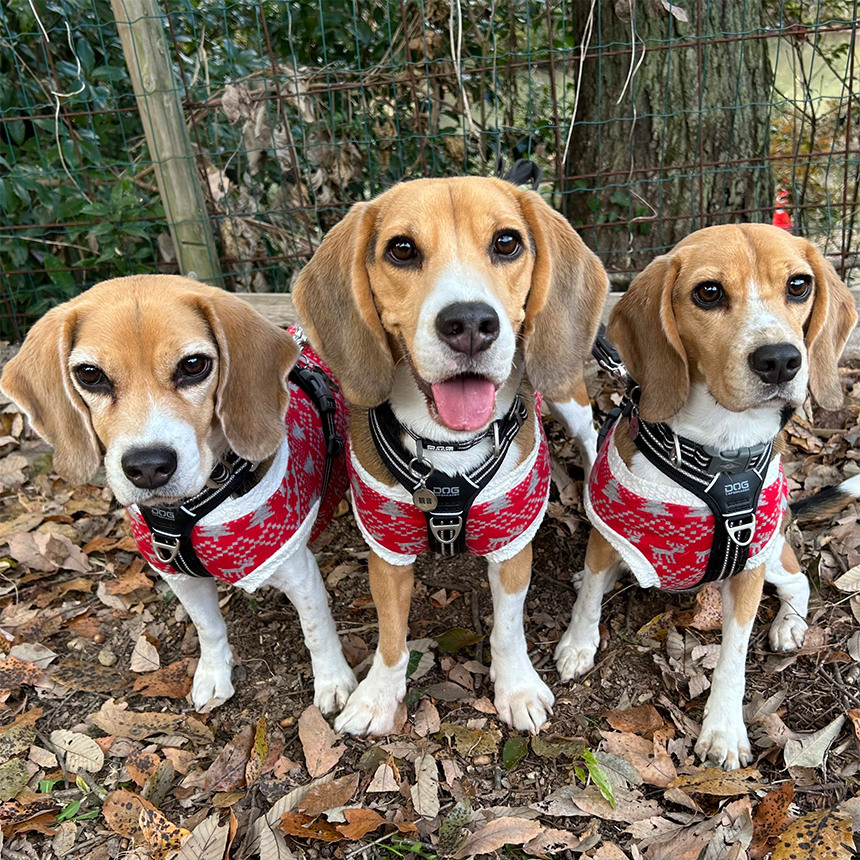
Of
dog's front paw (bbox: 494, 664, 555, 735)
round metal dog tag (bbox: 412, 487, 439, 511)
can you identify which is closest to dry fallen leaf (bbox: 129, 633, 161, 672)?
dog's front paw (bbox: 494, 664, 555, 735)

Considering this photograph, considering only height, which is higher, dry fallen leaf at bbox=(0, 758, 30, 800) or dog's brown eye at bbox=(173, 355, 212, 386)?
dog's brown eye at bbox=(173, 355, 212, 386)

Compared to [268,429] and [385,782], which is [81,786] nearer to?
[385,782]

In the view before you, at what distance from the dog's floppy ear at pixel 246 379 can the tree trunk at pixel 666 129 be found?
2.68 m

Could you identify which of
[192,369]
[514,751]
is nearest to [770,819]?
[514,751]

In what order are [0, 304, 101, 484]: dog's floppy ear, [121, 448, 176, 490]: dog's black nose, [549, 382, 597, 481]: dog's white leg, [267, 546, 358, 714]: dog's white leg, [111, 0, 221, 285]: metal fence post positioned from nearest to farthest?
[121, 448, 176, 490]: dog's black nose → [0, 304, 101, 484]: dog's floppy ear → [267, 546, 358, 714]: dog's white leg → [549, 382, 597, 481]: dog's white leg → [111, 0, 221, 285]: metal fence post

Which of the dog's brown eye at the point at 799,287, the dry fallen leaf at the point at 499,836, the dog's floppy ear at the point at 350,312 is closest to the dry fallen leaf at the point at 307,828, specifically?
the dry fallen leaf at the point at 499,836

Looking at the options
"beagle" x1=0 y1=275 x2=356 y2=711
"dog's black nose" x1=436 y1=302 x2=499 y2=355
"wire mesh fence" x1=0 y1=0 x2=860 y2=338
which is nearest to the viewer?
"dog's black nose" x1=436 y1=302 x2=499 y2=355

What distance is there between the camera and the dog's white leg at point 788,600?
3.21 meters

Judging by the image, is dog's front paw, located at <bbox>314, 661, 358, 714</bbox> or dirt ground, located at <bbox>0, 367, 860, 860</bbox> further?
dog's front paw, located at <bbox>314, 661, 358, 714</bbox>

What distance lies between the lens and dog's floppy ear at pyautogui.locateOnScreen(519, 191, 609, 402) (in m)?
2.67

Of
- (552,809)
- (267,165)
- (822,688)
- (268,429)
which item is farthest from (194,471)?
(267,165)

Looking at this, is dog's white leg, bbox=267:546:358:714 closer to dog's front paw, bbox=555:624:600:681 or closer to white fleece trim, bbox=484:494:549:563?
white fleece trim, bbox=484:494:549:563

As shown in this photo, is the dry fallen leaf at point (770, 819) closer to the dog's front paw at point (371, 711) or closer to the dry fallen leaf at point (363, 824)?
the dry fallen leaf at point (363, 824)

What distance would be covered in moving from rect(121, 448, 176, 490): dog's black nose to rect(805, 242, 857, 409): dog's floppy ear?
2178 mm
